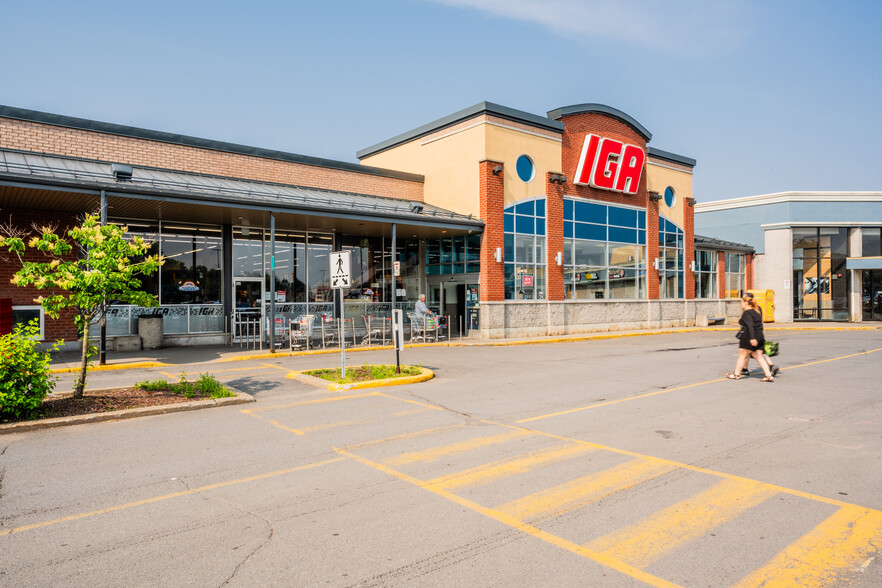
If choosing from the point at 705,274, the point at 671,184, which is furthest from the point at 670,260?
the point at 705,274

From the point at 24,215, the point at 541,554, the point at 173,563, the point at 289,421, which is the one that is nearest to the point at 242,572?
the point at 173,563

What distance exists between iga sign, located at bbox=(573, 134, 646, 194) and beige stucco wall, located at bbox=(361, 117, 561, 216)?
171 cm

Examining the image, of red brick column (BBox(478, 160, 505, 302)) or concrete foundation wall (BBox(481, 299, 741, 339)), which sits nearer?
red brick column (BBox(478, 160, 505, 302))

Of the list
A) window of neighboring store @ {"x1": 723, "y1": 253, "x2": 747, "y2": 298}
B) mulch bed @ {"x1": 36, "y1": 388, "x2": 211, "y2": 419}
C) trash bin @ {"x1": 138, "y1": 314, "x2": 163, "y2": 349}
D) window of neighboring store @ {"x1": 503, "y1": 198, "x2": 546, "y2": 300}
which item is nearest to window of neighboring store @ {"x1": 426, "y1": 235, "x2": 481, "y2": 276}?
window of neighboring store @ {"x1": 503, "y1": 198, "x2": 546, "y2": 300}

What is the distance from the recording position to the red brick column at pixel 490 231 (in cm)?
2289

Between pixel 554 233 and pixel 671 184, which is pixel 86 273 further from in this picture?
pixel 671 184

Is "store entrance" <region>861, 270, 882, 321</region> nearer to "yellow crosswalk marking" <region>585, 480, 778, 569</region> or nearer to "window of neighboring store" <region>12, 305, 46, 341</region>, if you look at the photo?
"yellow crosswalk marking" <region>585, 480, 778, 569</region>

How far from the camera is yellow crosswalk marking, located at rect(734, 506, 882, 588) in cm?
367

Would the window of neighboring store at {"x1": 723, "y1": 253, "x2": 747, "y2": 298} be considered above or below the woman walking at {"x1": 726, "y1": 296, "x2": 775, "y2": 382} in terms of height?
above

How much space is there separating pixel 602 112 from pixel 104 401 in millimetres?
24926

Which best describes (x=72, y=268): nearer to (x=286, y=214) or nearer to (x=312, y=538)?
(x=312, y=538)

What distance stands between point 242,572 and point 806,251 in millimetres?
44430

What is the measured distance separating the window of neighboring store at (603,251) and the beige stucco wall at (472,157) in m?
2.58

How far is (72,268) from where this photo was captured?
8711 millimetres
